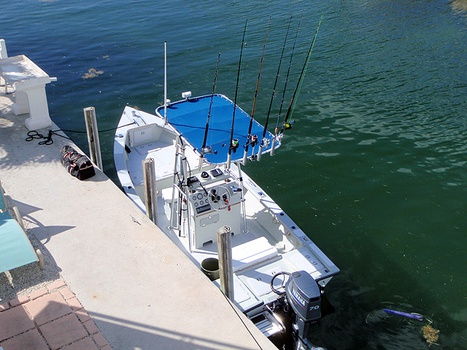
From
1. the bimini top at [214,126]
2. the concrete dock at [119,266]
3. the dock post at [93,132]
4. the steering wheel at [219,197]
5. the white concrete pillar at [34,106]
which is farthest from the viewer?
the white concrete pillar at [34,106]

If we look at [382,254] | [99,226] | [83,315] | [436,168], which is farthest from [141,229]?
[436,168]

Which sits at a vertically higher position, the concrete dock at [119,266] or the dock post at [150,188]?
the dock post at [150,188]

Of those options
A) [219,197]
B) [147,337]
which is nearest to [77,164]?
[219,197]

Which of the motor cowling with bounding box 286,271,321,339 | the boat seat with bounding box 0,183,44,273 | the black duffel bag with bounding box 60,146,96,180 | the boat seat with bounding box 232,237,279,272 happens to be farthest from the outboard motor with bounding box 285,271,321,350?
the black duffel bag with bounding box 60,146,96,180

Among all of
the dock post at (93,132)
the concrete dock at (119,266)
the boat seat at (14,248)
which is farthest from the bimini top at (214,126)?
the boat seat at (14,248)

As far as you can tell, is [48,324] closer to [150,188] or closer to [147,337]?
[147,337]

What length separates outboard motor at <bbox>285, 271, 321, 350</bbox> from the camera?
749cm

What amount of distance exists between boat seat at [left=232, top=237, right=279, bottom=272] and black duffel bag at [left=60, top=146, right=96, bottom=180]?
351 cm

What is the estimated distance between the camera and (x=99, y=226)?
365 inches

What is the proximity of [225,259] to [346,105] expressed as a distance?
10308 millimetres

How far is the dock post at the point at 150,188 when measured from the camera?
29.7ft

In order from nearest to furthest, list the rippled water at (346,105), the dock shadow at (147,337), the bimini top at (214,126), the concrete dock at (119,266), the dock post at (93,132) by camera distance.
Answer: the dock shadow at (147,337)
the concrete dock at (119,266)
the bimini top at (214,126)
the rippled water at (346,105)
the dock post at (93,132)

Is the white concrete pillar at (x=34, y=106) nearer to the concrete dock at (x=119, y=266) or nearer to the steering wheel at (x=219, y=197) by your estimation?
the concrete dock at (x=119, y=266)

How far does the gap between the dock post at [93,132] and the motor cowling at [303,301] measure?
5.43m
